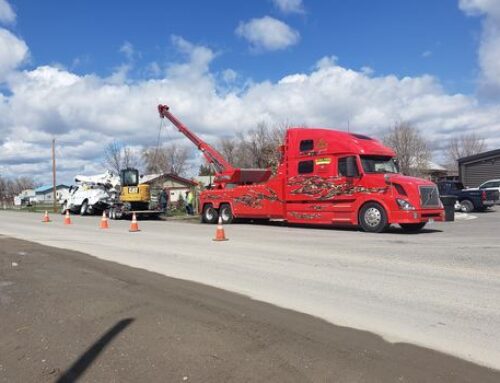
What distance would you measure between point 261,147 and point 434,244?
41977 mm

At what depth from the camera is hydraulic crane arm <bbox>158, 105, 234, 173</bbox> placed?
25078 millimetres

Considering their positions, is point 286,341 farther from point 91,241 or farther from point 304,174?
point 304,174

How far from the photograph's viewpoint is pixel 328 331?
523cm

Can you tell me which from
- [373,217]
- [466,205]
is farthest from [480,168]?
[373,217]

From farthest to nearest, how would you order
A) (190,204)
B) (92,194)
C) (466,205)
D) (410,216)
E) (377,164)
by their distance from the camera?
(92,194) < (190,204) < (466,205) < (377,164) < (410,216)

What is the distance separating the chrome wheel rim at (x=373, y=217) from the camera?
15.9 metres

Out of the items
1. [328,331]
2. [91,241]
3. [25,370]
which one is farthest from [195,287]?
[91,241]

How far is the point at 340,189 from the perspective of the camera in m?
17.0

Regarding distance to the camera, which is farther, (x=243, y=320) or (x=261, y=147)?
(x=261, y=147)

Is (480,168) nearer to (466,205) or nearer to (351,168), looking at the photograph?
(466,205)

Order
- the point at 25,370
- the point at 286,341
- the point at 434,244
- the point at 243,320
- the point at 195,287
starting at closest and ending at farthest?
Answer: the point at 25,370 → the point at 286,341 → the point at 243,320 → the point at 195,287 → the point at 434,244

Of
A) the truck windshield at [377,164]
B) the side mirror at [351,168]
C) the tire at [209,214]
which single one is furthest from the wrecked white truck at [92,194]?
the truck windshield at [377,164]

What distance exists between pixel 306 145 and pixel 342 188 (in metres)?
2.37

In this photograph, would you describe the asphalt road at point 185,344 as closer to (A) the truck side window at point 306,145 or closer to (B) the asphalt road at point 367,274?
(B) the asphalt road at point 367,274
